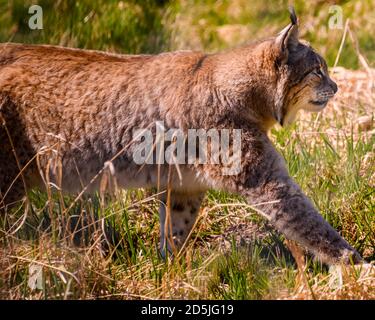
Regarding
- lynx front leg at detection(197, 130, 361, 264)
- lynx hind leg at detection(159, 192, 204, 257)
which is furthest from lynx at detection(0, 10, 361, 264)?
lynx hind leg at detection(159, 192, 204, 257)

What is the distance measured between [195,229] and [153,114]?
830 millimetres

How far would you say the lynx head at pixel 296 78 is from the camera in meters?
5.21

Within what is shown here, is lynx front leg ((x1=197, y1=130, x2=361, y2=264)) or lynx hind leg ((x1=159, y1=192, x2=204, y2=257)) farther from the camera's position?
lynx hind leg ((x1=159, y1=192, x2=204, y2=257))

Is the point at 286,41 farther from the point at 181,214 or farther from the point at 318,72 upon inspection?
the point at 181,214

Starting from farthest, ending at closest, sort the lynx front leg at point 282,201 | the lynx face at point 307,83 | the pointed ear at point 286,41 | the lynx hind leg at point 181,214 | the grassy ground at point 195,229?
the lynx hind leg at point 181,214 → the lynx face at point 307,83 → the pointed ear at point 286,41 → the lynx front leg at point 282,201 → the grassy ground at point 195,229

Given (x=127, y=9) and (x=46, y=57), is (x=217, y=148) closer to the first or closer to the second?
Result: (x=46, y=57)

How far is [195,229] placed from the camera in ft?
18.4

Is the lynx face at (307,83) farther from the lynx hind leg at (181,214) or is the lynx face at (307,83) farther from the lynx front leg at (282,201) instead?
the lynx hind leg at (181,214)

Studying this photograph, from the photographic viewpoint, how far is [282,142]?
6.69m

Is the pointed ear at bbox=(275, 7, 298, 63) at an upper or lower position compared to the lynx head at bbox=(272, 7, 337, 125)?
upper

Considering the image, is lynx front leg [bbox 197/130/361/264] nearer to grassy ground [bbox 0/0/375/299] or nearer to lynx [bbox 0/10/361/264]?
lynx [bbox 0/10/361/264]

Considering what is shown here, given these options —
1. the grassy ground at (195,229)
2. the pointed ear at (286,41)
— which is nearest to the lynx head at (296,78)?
the pointed ear at (286,41)

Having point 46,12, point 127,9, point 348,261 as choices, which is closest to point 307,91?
point 348,261

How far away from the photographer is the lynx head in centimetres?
521
